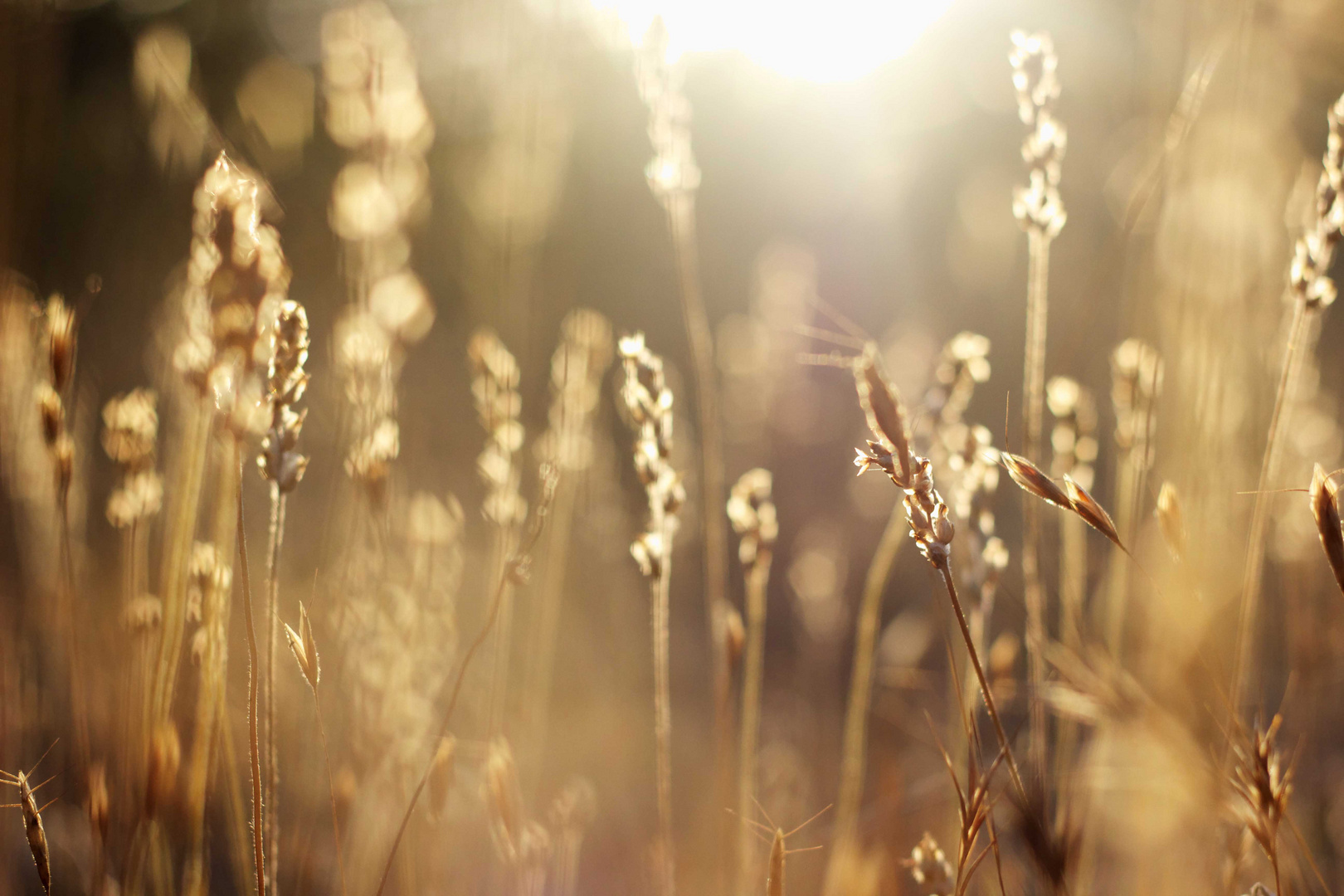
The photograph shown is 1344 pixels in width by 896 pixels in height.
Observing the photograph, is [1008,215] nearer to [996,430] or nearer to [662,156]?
[996,430]

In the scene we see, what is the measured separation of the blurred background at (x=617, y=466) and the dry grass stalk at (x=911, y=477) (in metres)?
0.11

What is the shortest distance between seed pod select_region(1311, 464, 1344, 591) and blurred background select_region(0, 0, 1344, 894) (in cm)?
8

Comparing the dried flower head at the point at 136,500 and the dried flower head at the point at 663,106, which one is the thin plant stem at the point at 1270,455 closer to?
the dried flower head at the point at 663,106

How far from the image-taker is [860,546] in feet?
9.87

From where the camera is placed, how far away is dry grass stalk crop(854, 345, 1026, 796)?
0.46 metres

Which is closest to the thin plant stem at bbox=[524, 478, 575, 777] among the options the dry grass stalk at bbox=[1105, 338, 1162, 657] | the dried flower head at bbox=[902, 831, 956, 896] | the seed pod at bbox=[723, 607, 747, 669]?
the seed pod at bbox=[723, 607, 747, 669]

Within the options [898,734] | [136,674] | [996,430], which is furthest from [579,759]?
[996,430]

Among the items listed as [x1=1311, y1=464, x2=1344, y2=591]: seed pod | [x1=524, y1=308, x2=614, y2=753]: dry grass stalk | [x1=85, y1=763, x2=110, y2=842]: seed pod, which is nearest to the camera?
[x1=1311, y1=464, x2=1344, y2=591]: seed pod

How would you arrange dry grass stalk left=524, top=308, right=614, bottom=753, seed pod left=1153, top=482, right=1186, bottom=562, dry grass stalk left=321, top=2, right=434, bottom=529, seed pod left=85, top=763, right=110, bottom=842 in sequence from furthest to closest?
1. dry grass stalk left=524, top=308, right=614, bottom=753
2. dry grass stalk left=321, top=2, right=434, bottom=529
3. seed pod left=85, top=763, right=110, bottom=842
4. seed pod left=1153, top=482, right=1186, bottom=562

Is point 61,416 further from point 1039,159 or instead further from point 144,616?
point 1039,159

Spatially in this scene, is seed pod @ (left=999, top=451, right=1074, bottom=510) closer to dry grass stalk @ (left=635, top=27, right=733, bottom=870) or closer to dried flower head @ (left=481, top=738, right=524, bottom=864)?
dry grass stalk @ (left=635, top=27, right=733, bottom=870)

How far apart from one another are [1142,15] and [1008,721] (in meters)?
1.42

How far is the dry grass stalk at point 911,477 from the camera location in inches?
18.3

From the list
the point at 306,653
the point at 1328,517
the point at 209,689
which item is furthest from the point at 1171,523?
the point at 209,689
